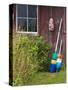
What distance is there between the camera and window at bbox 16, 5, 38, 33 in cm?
511

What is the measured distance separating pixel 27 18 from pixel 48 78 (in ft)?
3.43

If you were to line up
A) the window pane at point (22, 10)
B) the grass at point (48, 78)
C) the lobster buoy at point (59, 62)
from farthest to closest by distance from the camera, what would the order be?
the lobster buoy at point (59, 62)
the grass at point (48, 78)
the window pane at point (22, 10)

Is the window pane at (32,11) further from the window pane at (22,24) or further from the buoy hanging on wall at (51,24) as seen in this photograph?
the buoy hanging on wall at (51,24)

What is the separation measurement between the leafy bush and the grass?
74mm

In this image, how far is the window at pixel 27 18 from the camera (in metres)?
5.11

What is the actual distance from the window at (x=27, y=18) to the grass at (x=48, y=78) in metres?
0.74

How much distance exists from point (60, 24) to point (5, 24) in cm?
95

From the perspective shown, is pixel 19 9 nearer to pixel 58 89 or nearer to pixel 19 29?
pixel 19 29

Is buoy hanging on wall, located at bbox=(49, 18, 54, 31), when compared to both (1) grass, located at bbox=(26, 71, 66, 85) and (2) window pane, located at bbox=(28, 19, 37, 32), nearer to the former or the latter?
A: (2) window pane, located at bbox=(28, 19, 37, 32)

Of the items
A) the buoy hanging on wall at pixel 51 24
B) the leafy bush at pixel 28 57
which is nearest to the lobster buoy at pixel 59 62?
the leafy bush at pixel 28 57

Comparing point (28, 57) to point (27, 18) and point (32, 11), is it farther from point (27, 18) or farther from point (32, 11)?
point (32, 11)

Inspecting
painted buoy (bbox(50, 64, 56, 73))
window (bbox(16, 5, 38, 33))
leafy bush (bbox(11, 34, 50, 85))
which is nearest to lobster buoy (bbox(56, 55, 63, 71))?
painted buoy (bbox(50, 64, 56, 73))

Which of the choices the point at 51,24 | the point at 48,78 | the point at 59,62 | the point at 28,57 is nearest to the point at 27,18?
the point at 51,24

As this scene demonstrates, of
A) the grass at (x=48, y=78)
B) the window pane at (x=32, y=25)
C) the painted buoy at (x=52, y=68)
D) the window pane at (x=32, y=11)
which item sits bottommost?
the grass at (x=48, y=78)
